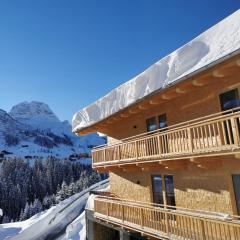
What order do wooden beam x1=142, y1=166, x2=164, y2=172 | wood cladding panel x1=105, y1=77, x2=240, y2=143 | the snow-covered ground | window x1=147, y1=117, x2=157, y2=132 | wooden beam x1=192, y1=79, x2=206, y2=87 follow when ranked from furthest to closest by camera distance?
the snow-covered ground → window x1=147, y1=117, x2=157, y2=132 → wooden beam x1=142, y1=166, x2=164, y2=172 → wood cladding panel x1=105, y1=77, x2=240, y2=143 → wooden beam x1=192, y1=79, x2=206, y2=87

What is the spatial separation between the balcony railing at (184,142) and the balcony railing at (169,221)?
2249mm

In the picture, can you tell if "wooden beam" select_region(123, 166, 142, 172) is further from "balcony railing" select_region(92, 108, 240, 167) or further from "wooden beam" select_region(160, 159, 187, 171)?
"wooden beam" select_region(160, 159, 187, 171)

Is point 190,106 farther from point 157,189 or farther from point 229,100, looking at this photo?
point 157,189

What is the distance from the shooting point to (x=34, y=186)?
118 meters

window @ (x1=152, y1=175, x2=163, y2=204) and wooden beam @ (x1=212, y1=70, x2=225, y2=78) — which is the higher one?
wooden beam @ (x1=212, y1=70, x2=225, y2=78)

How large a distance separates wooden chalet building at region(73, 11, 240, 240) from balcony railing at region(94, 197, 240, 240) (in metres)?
0.04

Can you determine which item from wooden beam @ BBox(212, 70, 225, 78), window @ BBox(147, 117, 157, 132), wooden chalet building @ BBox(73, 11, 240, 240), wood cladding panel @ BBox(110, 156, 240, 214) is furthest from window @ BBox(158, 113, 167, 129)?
wooden beam @ BBox(212, 70, 225, 78)

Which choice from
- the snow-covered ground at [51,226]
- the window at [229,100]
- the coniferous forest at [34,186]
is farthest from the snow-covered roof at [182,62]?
the coniferous forest at [34,186]

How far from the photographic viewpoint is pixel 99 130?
67.2ft

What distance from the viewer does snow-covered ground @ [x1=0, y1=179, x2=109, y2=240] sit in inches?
1105

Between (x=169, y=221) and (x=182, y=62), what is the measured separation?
259 inches

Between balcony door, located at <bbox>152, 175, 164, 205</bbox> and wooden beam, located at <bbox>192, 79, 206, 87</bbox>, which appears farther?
balcony door, located at <bbox>152, 175, 164, 205</bbox>

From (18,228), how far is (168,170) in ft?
94.2

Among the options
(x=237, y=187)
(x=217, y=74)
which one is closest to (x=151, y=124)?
(x=217, y=74)
